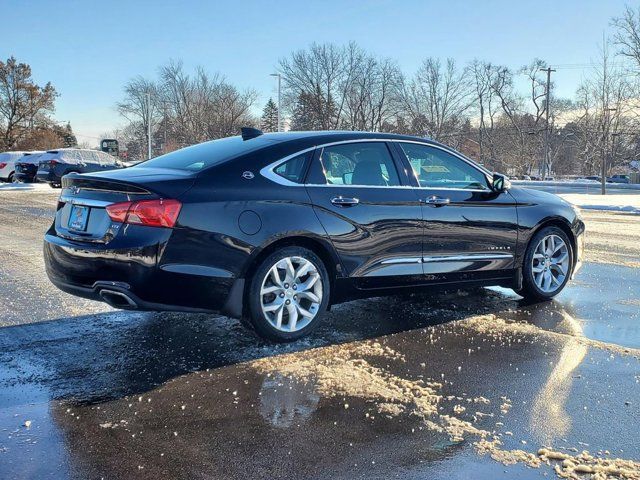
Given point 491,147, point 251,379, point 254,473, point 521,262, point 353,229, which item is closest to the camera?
point 254,473

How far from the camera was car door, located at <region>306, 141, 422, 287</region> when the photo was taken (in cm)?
452

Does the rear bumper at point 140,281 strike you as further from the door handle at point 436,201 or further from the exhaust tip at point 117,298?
the door handle at point 436,201

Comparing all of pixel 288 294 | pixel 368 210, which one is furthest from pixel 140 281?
pixel 368 210

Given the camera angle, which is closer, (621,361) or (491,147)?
(621,361)

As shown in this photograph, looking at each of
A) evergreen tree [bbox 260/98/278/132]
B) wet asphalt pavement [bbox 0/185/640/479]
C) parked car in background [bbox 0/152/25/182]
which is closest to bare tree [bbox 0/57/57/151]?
parked car in background [bbox 0/152/25/182]

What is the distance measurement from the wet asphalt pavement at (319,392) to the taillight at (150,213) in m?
0.94

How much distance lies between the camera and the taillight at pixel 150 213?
3.82m

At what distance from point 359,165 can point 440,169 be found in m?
0.90

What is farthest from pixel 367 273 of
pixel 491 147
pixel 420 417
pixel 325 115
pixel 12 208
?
pixel 491 147

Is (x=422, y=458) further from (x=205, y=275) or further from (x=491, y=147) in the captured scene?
(x=491, y=147)

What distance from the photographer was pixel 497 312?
17.9 feet

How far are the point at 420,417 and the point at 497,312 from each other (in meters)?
2.55

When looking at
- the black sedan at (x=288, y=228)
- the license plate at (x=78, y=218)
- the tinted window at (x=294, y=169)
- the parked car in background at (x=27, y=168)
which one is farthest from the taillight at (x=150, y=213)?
the parked car in background at (x=27, y=168)

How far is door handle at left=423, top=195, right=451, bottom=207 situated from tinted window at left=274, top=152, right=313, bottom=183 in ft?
3.79
